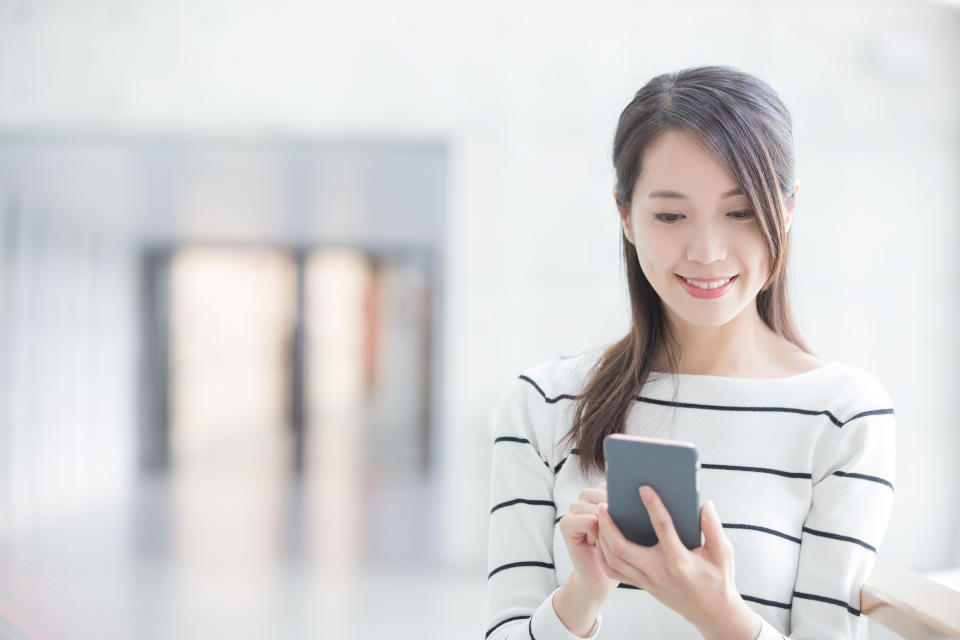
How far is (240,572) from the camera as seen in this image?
13.4 feet


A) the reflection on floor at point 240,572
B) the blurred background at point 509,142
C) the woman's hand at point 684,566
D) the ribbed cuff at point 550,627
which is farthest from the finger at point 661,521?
the blurred background at point 509,142

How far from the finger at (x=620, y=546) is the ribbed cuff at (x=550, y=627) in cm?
15

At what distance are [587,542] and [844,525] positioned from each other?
A: 0.39 metres

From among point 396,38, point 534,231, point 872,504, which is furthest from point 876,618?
point 396,38

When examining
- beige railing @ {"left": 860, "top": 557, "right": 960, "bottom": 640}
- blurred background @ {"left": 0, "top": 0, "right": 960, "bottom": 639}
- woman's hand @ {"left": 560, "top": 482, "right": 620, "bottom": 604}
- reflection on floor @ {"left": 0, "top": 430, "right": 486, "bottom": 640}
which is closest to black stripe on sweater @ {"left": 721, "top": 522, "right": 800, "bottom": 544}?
beige railing @ {"left": 860, "top": 557, "right": 960, "bottom": 640}

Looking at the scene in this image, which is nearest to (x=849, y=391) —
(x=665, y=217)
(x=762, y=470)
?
(x=762, y=470)

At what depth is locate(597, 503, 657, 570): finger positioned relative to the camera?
0.86 m

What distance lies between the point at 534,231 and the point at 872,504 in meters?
2.96

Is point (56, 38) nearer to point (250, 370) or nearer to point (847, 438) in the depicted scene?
point (847, 438)

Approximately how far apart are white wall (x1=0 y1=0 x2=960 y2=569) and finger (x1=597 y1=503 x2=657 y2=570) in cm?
303

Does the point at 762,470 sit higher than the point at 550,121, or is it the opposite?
the point at 550,121

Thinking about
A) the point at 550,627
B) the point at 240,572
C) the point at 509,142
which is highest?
the point at 509,142

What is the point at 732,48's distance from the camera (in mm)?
3836

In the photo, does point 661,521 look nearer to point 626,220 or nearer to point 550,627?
point 550,627
